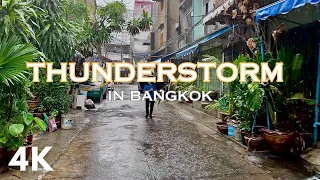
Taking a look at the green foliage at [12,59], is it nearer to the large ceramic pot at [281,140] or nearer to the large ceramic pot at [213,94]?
the large ceramic pot at [281,140]

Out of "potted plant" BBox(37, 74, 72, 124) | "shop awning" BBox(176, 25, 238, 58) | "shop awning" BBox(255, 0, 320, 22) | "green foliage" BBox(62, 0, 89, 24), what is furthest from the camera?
"green foliage" BBox(62, 0, 89, 24)

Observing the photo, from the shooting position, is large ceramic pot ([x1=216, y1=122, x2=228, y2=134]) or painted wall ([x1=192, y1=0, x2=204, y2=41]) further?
painted wall ([x1=192, y1=0, x2=204, y2=41])

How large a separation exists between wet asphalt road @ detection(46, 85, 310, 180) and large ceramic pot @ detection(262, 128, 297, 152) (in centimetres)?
60

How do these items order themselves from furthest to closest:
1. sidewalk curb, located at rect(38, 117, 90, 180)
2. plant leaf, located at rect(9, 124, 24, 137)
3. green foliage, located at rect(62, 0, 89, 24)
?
green foliage, located at rect(62, 0, 89, 24) → sidewalk curb, located at rect(38, 117, 90, 180) → plant leaf, located at rect(9, 124, 24, 137)

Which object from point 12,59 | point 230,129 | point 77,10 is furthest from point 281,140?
point 77,10

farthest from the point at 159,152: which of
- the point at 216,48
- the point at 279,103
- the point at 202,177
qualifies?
the point at 216,48

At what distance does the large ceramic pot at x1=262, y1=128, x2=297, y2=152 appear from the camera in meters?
5.52

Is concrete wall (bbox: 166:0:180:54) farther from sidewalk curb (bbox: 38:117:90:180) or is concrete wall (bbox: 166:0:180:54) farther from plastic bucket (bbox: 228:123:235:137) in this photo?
plastic bucket (bbox: 228:123:235:137)

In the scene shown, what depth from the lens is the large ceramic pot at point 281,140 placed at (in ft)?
18.1

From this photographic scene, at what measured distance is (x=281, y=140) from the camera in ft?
18.1

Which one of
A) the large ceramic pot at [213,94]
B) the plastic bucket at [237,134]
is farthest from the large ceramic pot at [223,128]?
the large ceramic pot at [213,94]

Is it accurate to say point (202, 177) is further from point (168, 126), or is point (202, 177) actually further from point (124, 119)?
point (124, 119)

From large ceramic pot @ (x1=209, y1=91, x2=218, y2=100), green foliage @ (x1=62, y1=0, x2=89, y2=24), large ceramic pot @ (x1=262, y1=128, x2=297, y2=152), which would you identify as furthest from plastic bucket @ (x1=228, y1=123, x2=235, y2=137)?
green foliage @ (x1=62, y1=0, x2=89, y2=24)

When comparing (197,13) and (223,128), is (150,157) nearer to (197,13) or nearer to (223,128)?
(223,128)
